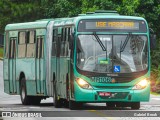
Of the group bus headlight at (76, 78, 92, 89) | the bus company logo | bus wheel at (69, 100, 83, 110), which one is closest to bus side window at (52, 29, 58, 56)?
bus wheel at (69, 100, 83, 110)

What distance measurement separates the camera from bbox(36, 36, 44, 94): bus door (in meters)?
31.4

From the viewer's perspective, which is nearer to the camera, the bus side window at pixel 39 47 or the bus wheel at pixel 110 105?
the bus wheel at pixel 110 105

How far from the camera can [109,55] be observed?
27.0 metres

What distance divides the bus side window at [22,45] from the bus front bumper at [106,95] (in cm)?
680

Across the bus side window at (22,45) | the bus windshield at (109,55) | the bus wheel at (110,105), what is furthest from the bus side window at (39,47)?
the bus windshield at (109,55)

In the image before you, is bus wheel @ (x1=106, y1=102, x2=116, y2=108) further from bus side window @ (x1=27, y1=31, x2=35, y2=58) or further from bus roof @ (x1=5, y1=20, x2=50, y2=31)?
bus side window @ (x1=27, y1=31, x2=35, y2=58)

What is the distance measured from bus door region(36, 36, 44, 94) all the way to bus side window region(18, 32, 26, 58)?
1414 millimetres

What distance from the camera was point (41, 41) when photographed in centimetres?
3141

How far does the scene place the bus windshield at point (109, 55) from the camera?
88.1 ft

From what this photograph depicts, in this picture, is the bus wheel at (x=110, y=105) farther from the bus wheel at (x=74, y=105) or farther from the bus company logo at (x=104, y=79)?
the bus company logo at (x=104, y=79)

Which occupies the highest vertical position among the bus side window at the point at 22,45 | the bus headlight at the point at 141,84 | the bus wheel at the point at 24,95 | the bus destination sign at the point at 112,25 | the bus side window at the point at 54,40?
the bus destination sign at the point at 112,25

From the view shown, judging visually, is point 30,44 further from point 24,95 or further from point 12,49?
point 12,49

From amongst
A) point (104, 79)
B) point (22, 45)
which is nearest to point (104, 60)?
point (104, 79)

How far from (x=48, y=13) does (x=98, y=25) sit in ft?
108
